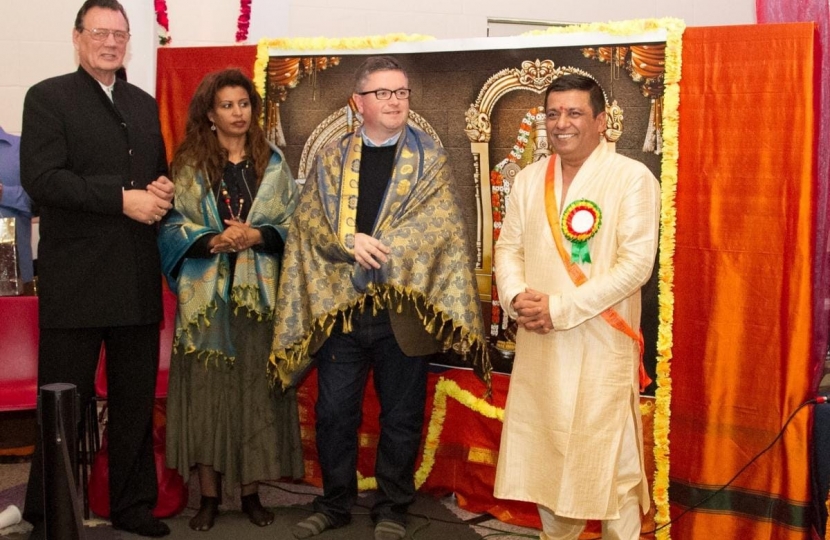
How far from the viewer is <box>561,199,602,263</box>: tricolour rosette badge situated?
2.88 meters

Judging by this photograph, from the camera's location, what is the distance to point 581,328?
2910 millimetres

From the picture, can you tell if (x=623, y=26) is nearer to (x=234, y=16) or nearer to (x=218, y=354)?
(x=218, y=354)

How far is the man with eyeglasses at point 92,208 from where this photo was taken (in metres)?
3.13

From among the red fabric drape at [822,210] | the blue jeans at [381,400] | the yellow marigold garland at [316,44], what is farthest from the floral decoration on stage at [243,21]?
the red fabric drape at [822,210]

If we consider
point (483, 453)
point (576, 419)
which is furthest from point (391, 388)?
point (576, 419)

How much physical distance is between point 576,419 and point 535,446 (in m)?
0.18

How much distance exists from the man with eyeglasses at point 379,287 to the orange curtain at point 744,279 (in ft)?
2.49

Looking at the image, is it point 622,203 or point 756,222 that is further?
point 756,222

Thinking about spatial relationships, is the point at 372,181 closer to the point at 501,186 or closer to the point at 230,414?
the point at 501,186

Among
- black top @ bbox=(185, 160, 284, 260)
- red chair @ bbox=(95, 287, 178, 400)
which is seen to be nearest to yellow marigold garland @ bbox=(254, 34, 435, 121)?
black top @ bbox=(185, 160, 284, 260)

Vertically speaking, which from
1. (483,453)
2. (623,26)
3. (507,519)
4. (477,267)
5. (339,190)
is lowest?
(507,519)

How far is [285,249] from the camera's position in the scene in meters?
3.45

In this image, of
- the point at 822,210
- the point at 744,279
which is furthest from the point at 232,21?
the point at 822,210

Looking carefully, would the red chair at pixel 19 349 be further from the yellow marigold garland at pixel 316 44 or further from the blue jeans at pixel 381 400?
the yellow marigold garland at pixel 316 44
